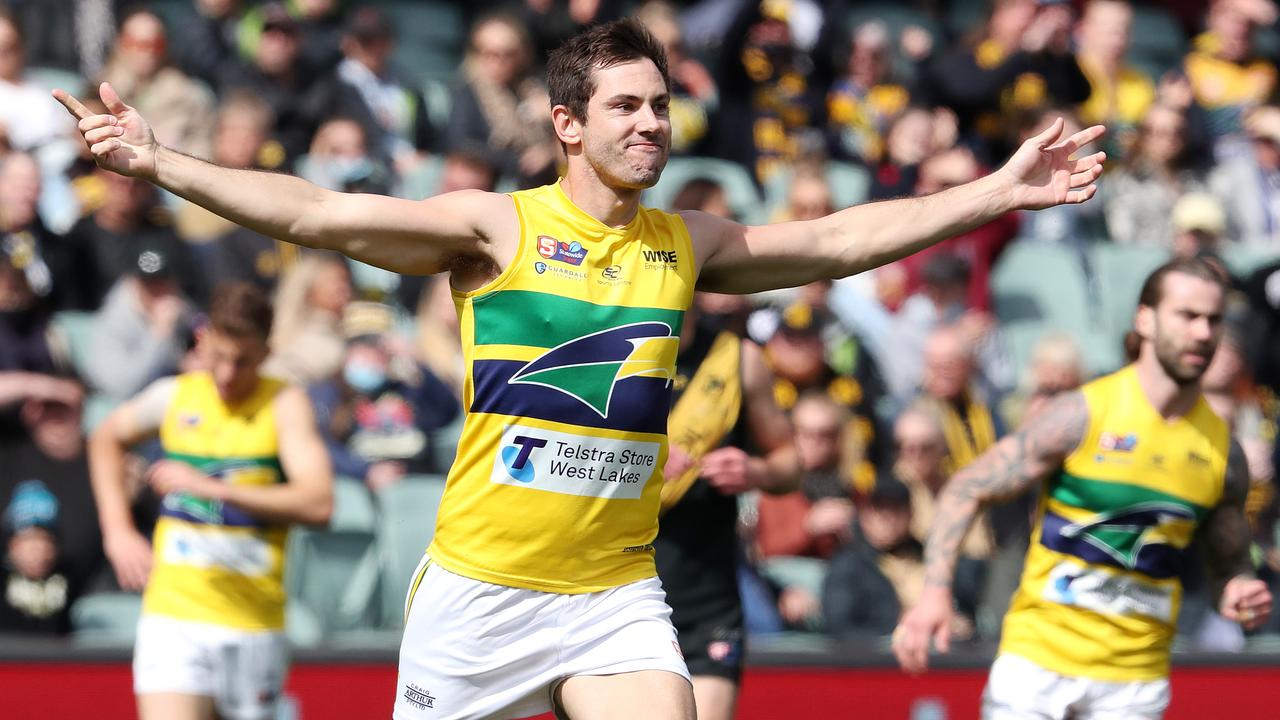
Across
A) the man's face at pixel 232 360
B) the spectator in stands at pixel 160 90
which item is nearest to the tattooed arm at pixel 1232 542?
the man's face at pixel 232 360

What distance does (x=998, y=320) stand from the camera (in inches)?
461

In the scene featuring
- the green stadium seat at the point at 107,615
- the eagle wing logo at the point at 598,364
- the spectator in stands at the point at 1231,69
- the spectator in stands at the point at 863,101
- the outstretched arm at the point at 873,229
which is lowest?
the green stadium seat at the point at 107,615

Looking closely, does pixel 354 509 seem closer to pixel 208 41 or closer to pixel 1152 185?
pixel 208 41

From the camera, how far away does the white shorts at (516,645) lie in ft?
16.2

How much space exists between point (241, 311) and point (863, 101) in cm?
706

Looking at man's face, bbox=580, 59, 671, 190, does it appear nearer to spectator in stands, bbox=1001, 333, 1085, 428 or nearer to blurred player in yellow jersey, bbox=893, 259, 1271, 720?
blurred player in yellow jersey, bbox=893, 259, 1271, 720

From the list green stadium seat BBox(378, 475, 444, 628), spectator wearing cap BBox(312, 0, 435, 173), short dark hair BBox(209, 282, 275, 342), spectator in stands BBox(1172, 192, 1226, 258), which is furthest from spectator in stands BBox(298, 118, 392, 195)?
spectator in stands BBox(1172, 192, 1226, 258)

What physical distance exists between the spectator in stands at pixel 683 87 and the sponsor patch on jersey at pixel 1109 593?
639cm

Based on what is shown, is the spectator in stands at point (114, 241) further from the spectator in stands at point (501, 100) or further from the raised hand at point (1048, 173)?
the raised hand at point (1048, 173)

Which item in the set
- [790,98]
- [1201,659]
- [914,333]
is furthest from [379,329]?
[1201,659]

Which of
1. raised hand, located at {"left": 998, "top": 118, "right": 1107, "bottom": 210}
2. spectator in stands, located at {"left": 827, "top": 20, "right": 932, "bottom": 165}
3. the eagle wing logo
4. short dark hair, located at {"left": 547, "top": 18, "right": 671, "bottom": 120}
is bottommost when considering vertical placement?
the eagle wing logo

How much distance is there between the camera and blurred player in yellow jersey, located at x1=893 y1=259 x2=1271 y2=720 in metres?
6.20

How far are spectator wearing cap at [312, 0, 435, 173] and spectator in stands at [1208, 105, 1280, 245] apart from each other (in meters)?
5.80

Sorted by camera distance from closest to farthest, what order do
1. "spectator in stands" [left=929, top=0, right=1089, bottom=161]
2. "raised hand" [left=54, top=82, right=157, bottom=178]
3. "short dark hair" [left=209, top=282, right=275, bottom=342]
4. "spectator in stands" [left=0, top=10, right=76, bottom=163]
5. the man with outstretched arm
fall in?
"raised hand" [left=54, top=82, right=157, bottom=178]
the man with outstretched arm
"short dark hair" [left=209, top=282, right=275, bottom=342]
"spectator in stands" [left=0, top=10, right=76, bottom=163]
"spectator in stands" [left=929, top=0, right=1089, bottom=161]
